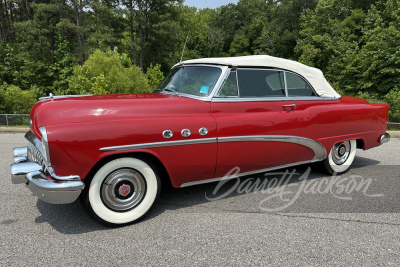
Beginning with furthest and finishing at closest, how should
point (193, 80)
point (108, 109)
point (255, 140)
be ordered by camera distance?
point (193, 80) < point (255, 140) < point (108, 109)

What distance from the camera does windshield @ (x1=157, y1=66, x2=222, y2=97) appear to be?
3.67 m

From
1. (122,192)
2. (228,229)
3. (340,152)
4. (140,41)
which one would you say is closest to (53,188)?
(122,192)

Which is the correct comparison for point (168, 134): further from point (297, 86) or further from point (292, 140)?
point (297, 86)

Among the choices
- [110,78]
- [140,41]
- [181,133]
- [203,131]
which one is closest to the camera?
[181,133]

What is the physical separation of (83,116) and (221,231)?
1.74 meters

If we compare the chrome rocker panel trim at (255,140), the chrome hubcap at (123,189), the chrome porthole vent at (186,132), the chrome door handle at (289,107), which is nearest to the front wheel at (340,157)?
the chrome rocker panel trim at (255,140)

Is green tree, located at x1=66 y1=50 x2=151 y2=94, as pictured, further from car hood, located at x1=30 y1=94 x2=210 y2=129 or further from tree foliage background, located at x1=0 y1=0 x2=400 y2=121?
car hood, located at x1=30 y1=94 x2=210 y2=129

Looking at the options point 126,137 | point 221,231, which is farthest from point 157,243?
point 126,137

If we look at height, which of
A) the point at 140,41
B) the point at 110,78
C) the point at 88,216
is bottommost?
the point at 88,216

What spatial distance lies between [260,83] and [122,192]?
2.20 m

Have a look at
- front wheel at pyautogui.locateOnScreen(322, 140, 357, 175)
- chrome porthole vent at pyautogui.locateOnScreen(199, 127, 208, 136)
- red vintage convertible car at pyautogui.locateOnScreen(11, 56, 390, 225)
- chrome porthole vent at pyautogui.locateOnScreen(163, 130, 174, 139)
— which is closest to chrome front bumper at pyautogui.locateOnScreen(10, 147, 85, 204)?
red vintage convertible car at pyautogui.locateOnScreen(11, 56, 390, 225)

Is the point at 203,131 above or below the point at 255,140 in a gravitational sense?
above

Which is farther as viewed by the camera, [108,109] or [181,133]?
[181,133]

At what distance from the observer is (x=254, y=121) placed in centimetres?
369
